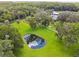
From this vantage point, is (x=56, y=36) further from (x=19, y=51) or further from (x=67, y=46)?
(x=19, y=51)

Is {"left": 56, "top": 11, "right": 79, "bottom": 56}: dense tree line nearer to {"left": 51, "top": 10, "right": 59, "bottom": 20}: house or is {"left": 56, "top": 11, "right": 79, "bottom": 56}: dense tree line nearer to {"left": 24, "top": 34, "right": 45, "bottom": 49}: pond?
{"left": 51, "top": 10, "right": 59, "bottom": 20}: house

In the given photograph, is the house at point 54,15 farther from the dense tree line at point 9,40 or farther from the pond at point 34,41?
the dense tree line at point 9,40

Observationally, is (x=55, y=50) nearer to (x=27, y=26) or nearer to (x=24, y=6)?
(x=27, y=26)

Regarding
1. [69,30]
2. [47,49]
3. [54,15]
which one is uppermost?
[54,15]

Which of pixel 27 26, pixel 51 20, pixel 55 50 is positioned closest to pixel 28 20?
pixel 27 26

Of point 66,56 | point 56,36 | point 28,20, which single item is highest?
point 28,20

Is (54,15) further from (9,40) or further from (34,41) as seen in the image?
(9,40)

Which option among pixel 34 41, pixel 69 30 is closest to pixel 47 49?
pixel 34 41

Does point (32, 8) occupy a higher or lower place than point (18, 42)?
higher
